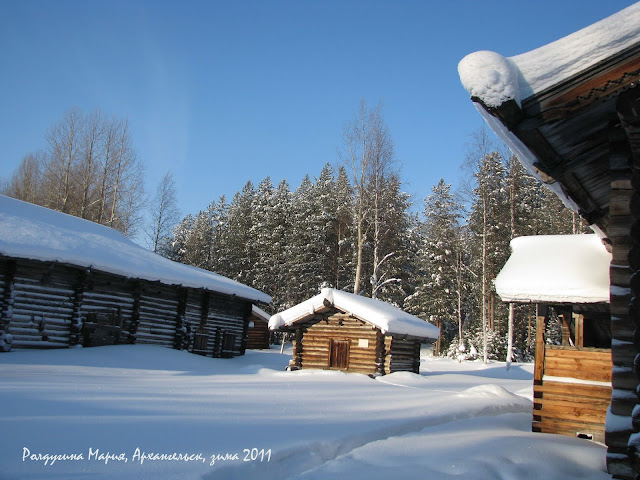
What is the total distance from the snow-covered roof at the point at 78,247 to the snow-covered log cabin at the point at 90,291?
3 cm

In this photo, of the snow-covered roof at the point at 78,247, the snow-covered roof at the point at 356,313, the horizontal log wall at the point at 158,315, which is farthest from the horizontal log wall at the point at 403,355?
the horizontal log wall at the point at 158,315

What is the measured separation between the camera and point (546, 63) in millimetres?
4770

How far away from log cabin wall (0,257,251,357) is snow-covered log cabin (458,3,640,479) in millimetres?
15405

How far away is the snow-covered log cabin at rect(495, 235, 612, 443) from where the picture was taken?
29.8ft

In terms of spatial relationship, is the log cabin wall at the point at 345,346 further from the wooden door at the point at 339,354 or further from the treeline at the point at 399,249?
the treeline at the point at 399,249

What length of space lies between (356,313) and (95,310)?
10.4m

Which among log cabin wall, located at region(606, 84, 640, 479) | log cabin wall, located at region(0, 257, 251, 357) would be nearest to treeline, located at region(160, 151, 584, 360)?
log cabin wall, located at region(0, 257, 251, 357)

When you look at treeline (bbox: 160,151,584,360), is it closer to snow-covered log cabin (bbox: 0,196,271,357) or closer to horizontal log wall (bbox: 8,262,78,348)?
snow-covered log cabin (bbox: 0,196,271,357)

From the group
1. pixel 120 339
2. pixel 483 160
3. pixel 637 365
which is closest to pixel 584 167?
pixel 637 365

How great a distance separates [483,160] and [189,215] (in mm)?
45940

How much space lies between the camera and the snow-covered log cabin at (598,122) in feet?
15.1

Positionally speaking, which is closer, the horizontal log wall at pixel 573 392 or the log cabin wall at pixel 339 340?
the horizontal log wall at pixel 573 392

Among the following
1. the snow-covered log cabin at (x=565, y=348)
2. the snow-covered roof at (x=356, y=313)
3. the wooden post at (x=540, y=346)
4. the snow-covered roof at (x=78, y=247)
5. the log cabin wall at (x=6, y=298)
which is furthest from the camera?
the snow-covered roof at (x=356, y=313)

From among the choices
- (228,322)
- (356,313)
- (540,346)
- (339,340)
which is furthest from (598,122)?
(228,322)
